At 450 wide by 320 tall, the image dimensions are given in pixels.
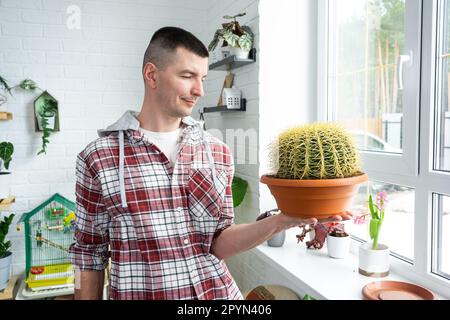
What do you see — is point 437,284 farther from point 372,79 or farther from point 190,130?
point 190,130

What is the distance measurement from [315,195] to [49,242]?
7.10ft

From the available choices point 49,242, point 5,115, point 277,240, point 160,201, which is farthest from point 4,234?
point 160,201

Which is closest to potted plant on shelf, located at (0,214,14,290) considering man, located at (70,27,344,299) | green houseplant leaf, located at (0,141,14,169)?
green houseplant leaf, located at (0,141,14,169)

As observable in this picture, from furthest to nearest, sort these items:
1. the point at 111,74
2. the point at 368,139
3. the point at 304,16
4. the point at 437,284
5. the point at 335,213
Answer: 1. the point at 111,74
2. the point at 304,16
3. the point at 368,139
4. the point at 437,284
5. the point at 335,213

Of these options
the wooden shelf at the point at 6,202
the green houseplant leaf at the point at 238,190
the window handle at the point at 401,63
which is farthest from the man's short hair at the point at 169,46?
the wooden shelf at the point at 6,202

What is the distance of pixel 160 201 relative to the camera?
3.74 ft

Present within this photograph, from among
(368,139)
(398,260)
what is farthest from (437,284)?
(368,139)

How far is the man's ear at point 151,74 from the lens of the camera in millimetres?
1180

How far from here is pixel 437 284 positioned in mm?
1428

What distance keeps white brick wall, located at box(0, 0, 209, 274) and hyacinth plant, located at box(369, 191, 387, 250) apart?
185cm

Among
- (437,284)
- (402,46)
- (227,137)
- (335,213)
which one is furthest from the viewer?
(227,137)

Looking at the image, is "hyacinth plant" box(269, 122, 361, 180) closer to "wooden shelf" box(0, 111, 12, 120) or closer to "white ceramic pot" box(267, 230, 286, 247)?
"white ceramic pot" box(267, 230, 286, 247)
